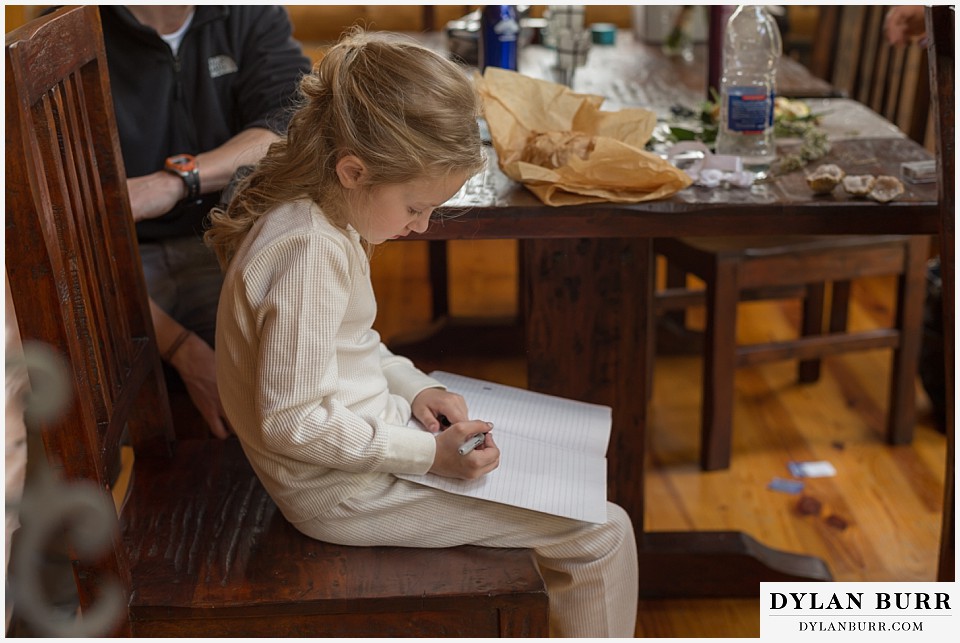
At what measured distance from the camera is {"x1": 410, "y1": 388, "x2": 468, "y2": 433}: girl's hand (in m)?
1.24

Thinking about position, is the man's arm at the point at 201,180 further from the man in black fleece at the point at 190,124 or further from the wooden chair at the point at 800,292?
the wooden chair at the point at 800,292

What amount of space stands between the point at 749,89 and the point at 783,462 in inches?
39.5

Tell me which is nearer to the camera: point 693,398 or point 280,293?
point 280,293

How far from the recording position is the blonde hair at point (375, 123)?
1032 mm

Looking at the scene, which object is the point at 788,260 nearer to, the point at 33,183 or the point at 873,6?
the point at 873,6

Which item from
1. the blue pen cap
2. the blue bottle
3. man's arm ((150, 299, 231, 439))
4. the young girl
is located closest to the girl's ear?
the young girl

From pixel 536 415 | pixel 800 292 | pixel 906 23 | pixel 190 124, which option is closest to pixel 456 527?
pixel 536 415

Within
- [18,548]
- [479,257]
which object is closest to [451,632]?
[18,548]

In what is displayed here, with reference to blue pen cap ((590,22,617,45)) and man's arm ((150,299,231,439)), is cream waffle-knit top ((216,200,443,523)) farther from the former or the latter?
blue pen cap ((590,22,617,45))

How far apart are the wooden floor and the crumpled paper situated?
228 millimetres

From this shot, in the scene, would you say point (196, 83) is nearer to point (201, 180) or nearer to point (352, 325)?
point (201, 180)

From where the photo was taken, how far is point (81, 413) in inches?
39.8

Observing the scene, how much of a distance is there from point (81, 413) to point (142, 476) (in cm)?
32

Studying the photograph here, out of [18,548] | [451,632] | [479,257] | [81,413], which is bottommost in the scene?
[479,257]
